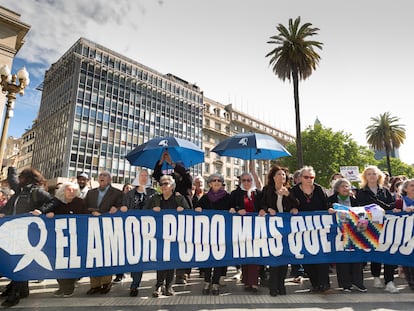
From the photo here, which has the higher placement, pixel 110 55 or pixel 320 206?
pixel 110 55

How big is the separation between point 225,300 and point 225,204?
5.38ft

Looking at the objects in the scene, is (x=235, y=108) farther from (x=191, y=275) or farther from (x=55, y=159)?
(x=191, y=275)

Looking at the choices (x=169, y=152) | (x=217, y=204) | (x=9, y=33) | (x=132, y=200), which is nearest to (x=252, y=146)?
(x=217, y=204)

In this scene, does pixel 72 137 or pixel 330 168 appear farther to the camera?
pixel 72 137

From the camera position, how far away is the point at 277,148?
23.5 ft

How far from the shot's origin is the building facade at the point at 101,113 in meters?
47.0

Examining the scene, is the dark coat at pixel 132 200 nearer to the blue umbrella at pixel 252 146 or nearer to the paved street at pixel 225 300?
the paved street at pixel 225 300

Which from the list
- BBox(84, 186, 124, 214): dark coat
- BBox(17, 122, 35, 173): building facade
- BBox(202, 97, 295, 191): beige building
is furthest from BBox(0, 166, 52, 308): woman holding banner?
BBox(17, 122, 35, 173): building facade

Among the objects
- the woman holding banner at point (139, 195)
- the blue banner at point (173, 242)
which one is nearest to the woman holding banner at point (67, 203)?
the blue banner at point (173, 242)

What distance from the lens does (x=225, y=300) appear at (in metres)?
4.23

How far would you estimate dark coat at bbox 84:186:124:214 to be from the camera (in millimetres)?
5062

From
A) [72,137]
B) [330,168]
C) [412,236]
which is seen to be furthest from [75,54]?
[412,236]

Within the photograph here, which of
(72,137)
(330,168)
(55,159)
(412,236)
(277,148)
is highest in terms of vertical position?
(72,137)

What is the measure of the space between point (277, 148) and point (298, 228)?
2801 mm
